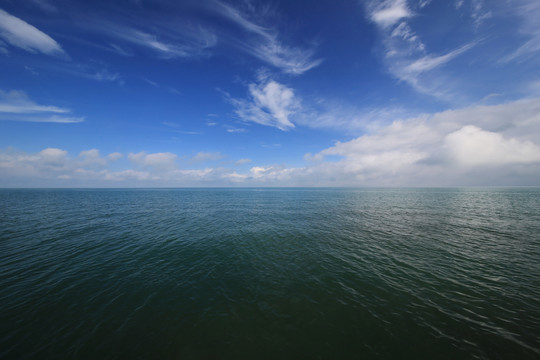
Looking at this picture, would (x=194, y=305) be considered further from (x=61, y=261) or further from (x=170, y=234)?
(x=170, y=234)

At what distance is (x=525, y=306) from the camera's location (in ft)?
41.4

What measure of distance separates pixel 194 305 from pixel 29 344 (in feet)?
27.0

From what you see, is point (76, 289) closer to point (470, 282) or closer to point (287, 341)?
point (287, 341)

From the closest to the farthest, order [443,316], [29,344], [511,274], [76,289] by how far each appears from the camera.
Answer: [29,344] → [443,316] → [76,289] → [511,274]

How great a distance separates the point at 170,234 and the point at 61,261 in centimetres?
1220

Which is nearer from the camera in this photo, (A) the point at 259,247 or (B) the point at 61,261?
(B) the point at 61,261

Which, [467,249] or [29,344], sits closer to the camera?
[29,344]

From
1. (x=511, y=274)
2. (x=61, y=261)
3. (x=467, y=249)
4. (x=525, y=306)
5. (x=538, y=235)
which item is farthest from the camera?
(x=538, y=235)

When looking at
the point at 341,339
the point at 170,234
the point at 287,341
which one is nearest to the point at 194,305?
the point at 287,341

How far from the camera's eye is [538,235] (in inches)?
1131

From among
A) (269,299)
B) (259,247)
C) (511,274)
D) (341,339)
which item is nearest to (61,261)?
(259,247)

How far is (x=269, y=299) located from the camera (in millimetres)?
13367

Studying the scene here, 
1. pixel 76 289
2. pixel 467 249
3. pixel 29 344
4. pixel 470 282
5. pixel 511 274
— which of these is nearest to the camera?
pixel 29 344

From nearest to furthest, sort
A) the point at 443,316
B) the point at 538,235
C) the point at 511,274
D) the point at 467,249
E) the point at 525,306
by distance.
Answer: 1. the point at 443,316
2. the point at 525,306
3. the point at 511,274
4. the point at 467,249
5. the point at 538,235
